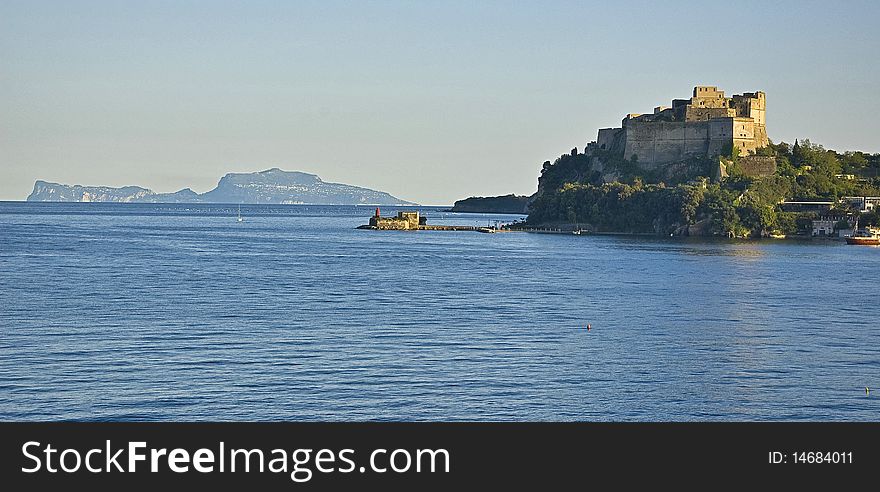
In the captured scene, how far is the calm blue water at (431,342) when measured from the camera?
19156 millimetres

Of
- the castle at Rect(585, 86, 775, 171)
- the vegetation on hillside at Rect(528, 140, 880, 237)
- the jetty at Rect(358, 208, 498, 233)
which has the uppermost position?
the castle at Rect(585, 86, 775, 171)

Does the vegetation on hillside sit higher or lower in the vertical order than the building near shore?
higher

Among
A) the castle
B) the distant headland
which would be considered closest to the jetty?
the distant headland

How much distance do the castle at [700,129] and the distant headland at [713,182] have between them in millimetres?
99

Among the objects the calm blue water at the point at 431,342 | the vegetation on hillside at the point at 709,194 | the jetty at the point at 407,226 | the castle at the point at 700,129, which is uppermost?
the castle at the point at 700,129

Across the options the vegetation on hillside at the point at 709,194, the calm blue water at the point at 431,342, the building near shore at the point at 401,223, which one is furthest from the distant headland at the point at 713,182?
the calm blue water at the point at 431,342

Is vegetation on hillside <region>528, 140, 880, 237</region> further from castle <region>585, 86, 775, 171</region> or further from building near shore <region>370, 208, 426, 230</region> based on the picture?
building near shore <region>370, 208, 426, 230</region>

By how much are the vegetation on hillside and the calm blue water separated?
132 ft

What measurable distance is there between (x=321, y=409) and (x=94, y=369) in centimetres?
600

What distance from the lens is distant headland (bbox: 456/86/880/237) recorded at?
96500 millimetres

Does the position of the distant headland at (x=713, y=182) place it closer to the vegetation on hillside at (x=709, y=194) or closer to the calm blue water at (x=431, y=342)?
the vegetation on hillside at (x=709, y=194)

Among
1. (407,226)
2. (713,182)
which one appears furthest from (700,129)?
(407,226)
